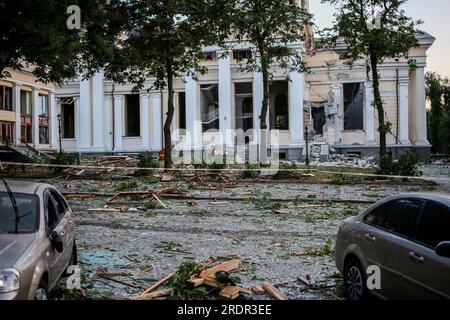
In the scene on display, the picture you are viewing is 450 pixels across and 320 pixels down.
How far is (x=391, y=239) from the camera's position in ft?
19.3

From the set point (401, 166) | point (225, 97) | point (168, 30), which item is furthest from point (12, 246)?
point (225, 97)

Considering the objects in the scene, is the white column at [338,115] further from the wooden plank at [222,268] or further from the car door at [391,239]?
the car door at [391,239]

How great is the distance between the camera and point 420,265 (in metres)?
5.26

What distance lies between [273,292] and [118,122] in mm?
42231

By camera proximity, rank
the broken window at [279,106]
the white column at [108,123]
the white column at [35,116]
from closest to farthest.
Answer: the broken window at [279,106] → the white column at [108,123] → the white column at [35,116]

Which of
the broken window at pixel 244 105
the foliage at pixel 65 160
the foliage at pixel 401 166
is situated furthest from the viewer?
the broken window at pixel 244 105

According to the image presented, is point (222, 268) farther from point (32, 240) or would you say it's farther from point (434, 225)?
point (434, 225)

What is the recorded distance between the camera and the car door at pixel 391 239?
5.66 m

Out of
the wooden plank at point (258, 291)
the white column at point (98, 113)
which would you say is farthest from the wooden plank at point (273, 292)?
the white column at point (98, 113)

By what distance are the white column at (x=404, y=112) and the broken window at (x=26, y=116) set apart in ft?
111

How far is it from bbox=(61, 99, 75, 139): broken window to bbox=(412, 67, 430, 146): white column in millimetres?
32421
